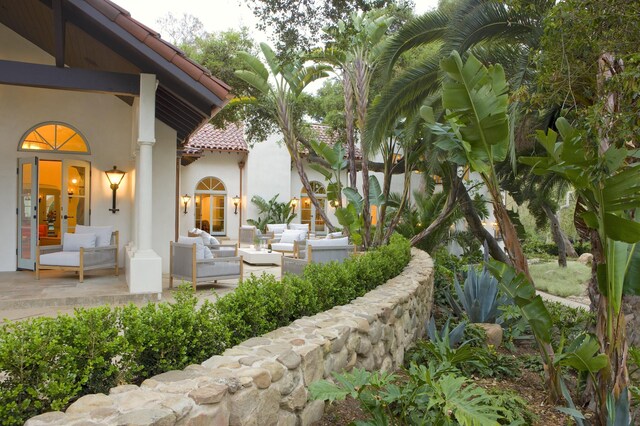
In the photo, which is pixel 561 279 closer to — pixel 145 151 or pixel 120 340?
pixel 145 151

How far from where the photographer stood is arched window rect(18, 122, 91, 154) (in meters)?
9.98

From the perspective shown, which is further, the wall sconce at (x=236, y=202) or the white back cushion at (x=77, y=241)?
the wall sconce at (x=236, y=202)

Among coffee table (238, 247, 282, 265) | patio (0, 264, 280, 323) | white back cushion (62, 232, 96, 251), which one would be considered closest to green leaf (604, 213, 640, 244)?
patio (0, 264, 280, 323)

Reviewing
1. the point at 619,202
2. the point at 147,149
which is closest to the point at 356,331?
the point at 619,202

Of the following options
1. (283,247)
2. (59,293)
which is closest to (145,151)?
(59,293)

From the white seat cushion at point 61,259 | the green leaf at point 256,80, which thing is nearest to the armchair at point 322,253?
the white seat cushion at point 61,259

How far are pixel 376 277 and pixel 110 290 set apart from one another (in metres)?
4.66

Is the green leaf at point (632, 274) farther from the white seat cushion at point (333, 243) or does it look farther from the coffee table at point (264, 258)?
the coffee table at point (264, 258)

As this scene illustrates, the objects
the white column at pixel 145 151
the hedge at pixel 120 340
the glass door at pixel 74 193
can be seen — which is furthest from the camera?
the glass door at pixel 74 193

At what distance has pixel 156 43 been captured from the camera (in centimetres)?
734

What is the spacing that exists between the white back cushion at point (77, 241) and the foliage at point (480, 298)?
22.6 feet

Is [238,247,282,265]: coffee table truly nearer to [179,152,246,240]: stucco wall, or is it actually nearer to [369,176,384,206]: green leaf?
[369,176,384,206]: green leaf

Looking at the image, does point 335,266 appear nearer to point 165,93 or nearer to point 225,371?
point 225,371

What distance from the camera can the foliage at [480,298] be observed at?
7.56 m
